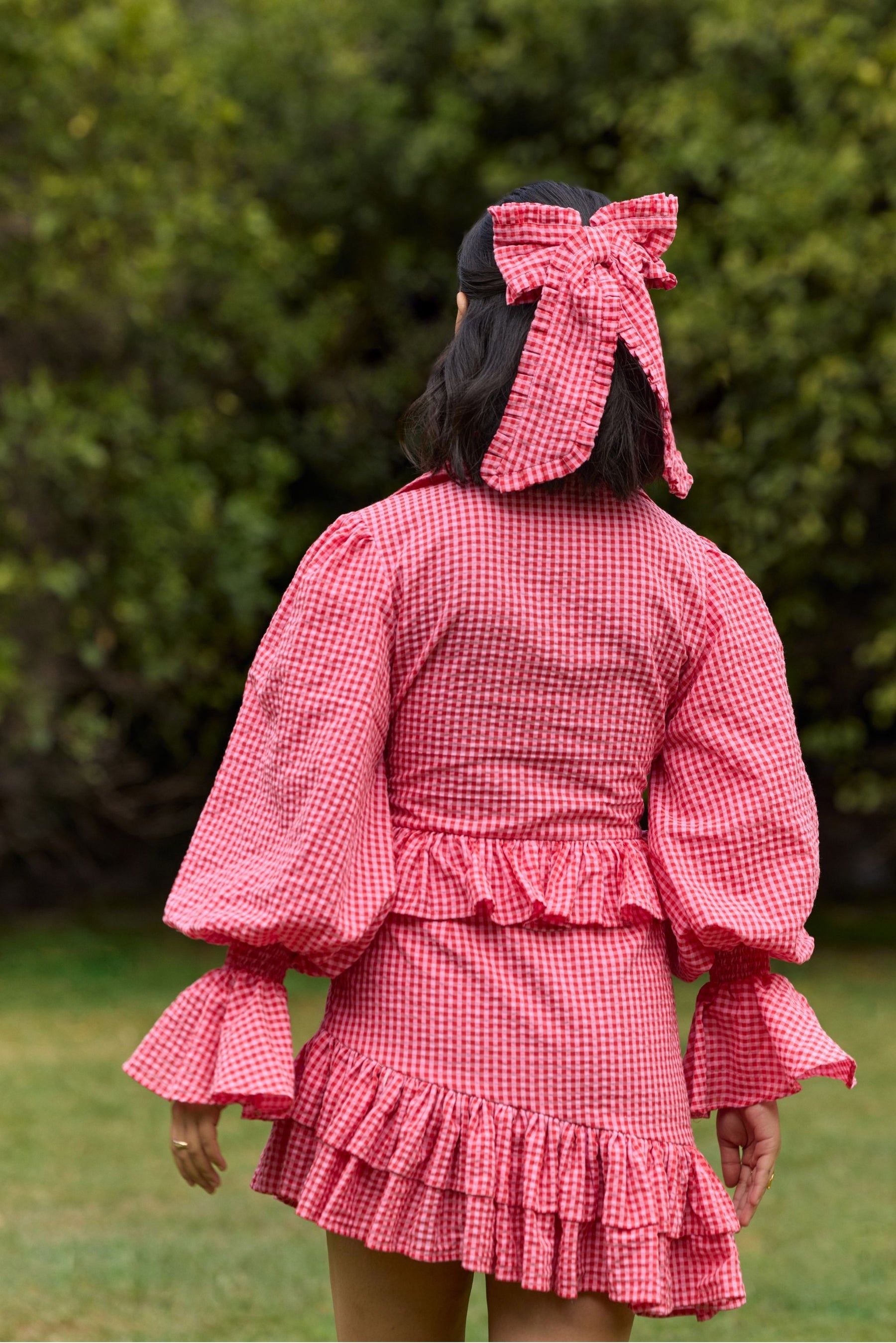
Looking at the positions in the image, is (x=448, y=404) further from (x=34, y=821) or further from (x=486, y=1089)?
(x=34, y=821)

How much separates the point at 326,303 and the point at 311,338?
0.34 meters

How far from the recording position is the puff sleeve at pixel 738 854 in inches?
72.6

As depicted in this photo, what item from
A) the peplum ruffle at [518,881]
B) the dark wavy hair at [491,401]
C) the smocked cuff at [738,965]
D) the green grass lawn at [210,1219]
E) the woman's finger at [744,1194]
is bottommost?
the green grass lawn at [210,1219]

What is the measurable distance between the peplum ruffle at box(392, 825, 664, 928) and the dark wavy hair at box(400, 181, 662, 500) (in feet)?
1.26

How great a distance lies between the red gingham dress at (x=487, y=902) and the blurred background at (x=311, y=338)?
3.66m

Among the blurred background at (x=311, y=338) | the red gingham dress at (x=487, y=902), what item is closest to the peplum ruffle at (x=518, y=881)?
the red gingham dress at (x=487, y=902)

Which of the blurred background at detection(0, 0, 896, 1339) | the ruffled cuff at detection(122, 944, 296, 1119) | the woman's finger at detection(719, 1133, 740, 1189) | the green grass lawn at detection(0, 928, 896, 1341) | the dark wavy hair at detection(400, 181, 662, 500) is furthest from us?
the blurred background at detection(0, 0, 896, 1339)

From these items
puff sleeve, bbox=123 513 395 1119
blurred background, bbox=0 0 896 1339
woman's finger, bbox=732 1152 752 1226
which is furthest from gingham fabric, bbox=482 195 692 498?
blurred background, bbox=0 0 896 1339

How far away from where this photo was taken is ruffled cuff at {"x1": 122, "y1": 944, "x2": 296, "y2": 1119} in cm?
169

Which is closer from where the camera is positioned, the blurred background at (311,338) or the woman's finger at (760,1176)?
the woman's finger at (760,1176)

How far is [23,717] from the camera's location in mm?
7027

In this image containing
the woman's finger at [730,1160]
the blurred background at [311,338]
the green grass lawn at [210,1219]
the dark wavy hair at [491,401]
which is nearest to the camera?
the dark wavy hair at [491,401]

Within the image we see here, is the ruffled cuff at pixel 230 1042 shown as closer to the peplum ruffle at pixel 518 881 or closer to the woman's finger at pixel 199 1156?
the woman's finger at pixel 199 1156

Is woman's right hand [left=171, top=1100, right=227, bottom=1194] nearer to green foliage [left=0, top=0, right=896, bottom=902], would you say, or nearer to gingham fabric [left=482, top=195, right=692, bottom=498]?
gingham fabric [left=482, top=195, right=692, bottom=498]
